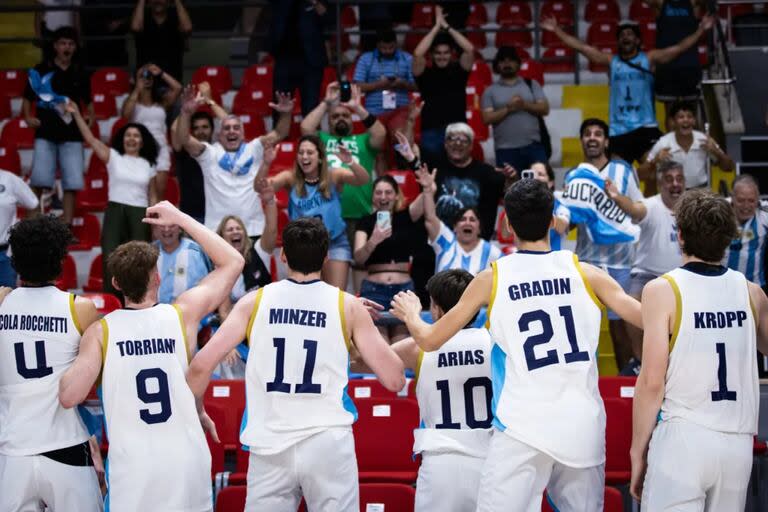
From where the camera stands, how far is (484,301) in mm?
4910

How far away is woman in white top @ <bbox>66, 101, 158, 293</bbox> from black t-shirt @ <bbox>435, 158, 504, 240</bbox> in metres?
2.50

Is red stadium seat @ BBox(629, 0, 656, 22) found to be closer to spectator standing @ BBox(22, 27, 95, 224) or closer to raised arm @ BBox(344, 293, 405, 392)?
spectator standing @ BBox(22, 27, 95, 224)

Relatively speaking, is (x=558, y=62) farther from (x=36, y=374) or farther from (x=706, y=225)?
(x=36, y=374)

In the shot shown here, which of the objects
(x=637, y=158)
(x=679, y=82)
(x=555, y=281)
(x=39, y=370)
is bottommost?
(x=39, y=370)

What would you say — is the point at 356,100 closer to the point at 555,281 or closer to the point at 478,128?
the point at 478,128

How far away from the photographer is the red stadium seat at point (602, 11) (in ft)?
47.1

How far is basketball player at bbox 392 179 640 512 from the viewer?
4.68 meters

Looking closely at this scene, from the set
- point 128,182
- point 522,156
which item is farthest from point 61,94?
point 522,156

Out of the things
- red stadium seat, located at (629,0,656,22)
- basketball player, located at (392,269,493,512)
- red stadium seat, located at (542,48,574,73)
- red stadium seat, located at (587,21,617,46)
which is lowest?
basketball player, located at (392,269,493,512)

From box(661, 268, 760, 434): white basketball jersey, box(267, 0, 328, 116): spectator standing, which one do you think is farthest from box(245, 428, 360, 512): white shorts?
box(267, 0, 328, 116): spectator standing

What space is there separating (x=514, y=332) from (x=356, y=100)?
213 inches

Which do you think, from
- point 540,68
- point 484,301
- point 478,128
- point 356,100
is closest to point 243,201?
point 356,100

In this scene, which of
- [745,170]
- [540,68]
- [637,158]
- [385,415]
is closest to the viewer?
[385,415]

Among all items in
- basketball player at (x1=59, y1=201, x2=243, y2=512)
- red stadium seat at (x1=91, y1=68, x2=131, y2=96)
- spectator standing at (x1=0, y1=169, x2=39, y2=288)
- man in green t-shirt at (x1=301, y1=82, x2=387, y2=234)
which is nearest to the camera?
basketball player at (x1=59, y1=201, x2=243, y2=512)
